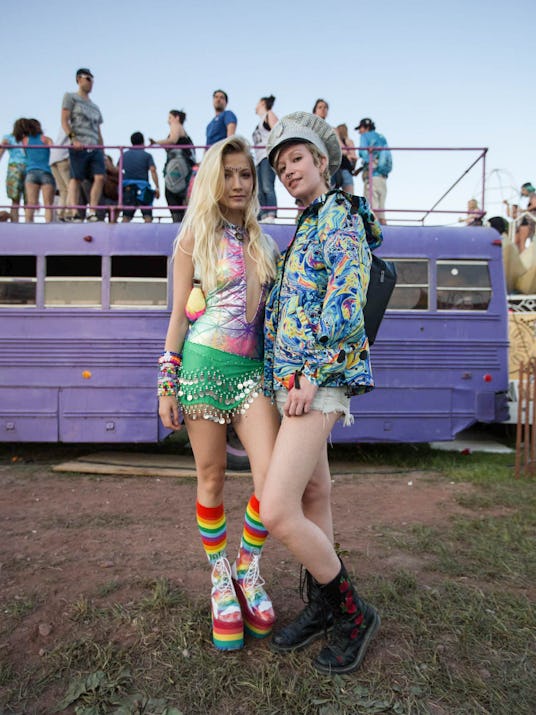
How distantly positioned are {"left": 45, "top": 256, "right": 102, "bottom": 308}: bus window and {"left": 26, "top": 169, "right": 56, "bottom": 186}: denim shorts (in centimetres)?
121

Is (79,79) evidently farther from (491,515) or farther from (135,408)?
(491,515)

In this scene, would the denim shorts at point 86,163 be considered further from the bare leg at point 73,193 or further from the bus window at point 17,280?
the bus window at point 17,280

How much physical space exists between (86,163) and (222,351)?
531 centimetres

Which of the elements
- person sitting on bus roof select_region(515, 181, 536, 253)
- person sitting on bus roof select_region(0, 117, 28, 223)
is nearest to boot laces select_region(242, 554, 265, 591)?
person sitting on bus roof select_region(0, 117, 28, 223)

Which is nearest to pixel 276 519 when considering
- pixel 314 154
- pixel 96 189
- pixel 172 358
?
pixel 172 358

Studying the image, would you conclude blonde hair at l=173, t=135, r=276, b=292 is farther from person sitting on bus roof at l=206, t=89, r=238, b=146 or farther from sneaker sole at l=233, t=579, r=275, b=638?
person sitting on bus roof at l=206, t=89, r=238, b=146

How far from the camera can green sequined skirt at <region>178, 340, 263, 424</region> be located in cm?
223

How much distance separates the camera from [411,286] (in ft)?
20.7

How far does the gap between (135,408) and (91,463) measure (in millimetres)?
988

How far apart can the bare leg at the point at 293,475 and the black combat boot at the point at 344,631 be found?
0.26 meters

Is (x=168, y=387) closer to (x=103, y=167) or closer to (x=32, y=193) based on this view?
(x=103, y=167)

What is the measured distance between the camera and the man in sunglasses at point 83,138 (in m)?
6.38

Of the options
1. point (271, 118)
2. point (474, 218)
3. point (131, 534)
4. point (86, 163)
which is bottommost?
point (131, 534)

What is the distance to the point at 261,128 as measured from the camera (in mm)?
6715
